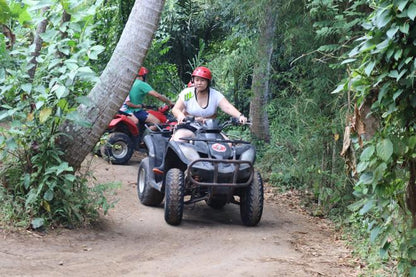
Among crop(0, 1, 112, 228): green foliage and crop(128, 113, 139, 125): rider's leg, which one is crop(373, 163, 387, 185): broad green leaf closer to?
crop(0, 1, 112, 228): green foliage

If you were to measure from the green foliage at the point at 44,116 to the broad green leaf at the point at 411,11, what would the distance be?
3.49m

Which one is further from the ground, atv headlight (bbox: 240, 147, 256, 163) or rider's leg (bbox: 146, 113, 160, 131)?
rider's leg (bbox: 146, 113, 160, 131)

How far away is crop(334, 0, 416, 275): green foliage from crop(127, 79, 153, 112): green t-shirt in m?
7.31

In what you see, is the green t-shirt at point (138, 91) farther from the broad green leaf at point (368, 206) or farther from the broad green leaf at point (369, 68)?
the broad green leaf at point (369, 68)

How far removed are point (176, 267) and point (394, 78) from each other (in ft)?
9.15

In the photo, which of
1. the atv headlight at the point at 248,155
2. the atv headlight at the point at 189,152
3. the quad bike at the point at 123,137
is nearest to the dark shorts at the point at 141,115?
the quad bike at the point at 123,137

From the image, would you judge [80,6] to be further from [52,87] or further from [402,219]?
[402,219]

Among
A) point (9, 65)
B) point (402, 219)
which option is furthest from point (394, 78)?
point (9, 65)

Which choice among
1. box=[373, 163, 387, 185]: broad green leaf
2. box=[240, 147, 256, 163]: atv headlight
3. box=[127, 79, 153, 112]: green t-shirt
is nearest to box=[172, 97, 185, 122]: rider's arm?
box=[240, 147, 256, 163]: atv headlight

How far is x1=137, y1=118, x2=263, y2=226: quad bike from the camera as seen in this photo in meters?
7.55

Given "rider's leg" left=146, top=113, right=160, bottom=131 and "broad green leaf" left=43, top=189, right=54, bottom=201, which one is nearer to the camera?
"broad green leaf" left=43, top=189, right=54, bottom=201

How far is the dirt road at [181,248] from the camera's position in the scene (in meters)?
5.87

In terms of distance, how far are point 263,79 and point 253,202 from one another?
441cm

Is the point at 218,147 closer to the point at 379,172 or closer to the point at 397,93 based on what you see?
the point at 379,172
